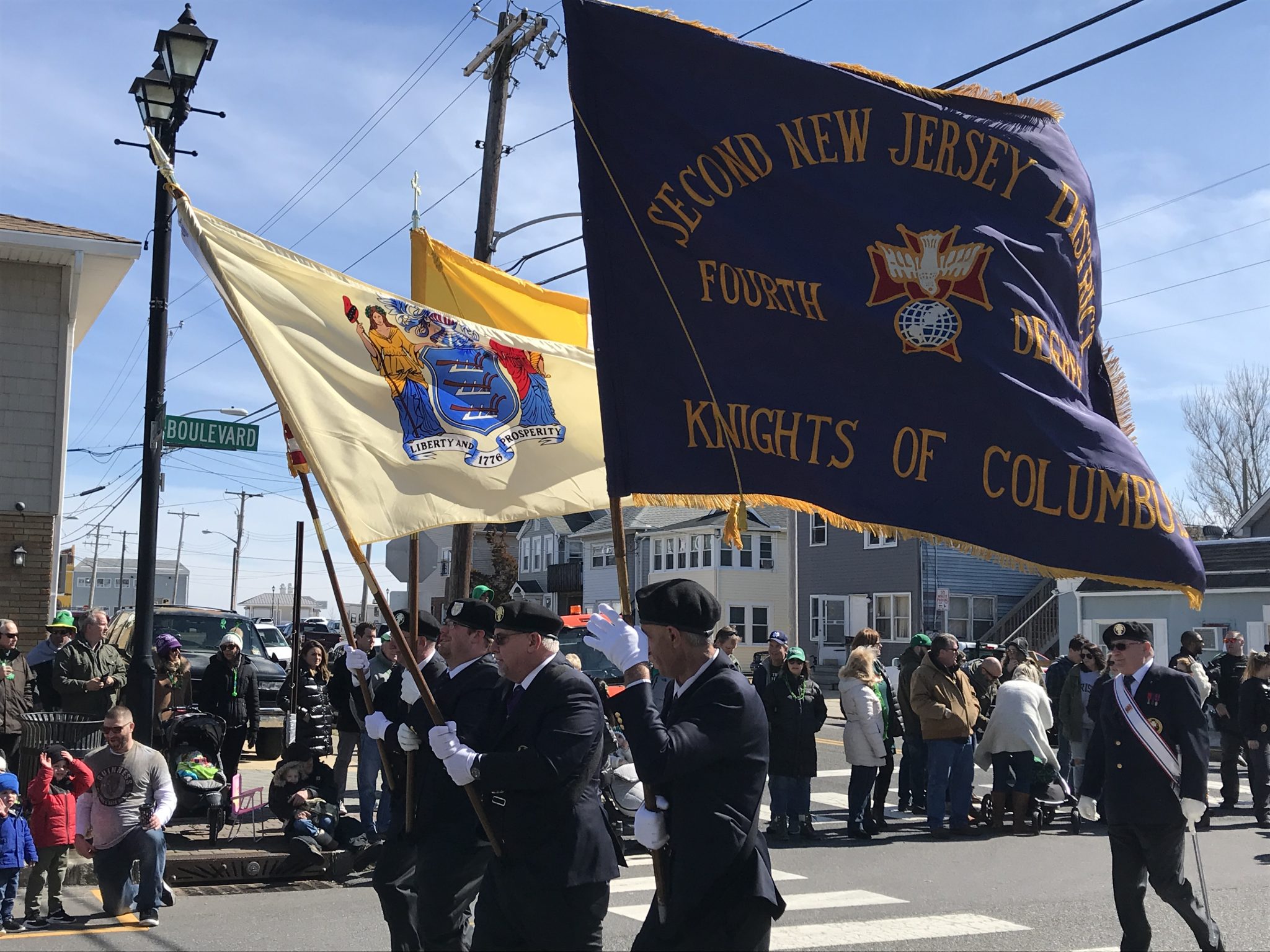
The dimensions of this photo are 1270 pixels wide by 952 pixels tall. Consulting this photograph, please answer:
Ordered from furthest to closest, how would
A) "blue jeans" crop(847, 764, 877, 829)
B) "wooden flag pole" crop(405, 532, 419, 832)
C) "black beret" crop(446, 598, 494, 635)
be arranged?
"blue jeans" crop(847, 764, 877, 829) → "black beret" crop(446, 598, 494, 635) → "wooden flag pole" crop(405, 532, 419, 832)

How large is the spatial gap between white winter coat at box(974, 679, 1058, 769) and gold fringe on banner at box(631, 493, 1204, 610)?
7460 mm

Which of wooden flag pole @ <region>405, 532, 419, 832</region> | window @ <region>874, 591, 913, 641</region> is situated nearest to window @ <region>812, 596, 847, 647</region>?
window @ <region>874, 591, 913, 641</region>

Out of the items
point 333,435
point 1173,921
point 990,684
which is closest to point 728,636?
point 990,684

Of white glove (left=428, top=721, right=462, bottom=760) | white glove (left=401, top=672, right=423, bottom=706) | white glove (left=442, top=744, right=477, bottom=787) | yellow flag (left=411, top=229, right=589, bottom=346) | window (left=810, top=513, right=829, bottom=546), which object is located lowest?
white glove (left=442, top=744, right=477, bottom=787)

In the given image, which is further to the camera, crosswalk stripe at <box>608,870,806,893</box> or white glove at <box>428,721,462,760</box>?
crosswalk stripe at <box>608,870,806,893</box>

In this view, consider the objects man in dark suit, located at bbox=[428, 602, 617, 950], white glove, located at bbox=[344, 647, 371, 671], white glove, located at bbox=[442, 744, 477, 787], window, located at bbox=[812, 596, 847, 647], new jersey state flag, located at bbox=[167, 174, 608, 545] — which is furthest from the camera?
window, located at bbox=[812, 596, 847, 647]

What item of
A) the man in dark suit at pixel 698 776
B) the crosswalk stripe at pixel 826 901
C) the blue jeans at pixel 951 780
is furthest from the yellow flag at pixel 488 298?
the blue jeans at pixel 951 780

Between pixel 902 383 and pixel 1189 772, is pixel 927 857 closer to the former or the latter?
pixel 1189 772

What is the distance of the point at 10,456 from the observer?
16.2 metres

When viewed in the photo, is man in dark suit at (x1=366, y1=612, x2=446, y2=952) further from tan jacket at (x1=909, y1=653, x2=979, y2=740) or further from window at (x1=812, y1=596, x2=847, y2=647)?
window at (x1=812, y1=596, x2=847, y2=647)

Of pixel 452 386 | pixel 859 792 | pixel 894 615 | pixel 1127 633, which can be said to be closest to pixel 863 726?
pixel 859 792

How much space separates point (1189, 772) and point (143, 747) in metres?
6.66

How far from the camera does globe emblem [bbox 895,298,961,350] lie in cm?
543

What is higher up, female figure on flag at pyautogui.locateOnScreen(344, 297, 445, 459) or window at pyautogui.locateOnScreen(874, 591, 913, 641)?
female figure on flag at pyautogui.locateOnScreen(344, 297, 445, 459)
